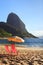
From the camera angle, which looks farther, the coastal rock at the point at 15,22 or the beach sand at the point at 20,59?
the coastal rock at the point at 15,22

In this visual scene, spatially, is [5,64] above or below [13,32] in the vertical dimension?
below

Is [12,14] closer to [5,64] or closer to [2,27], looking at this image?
[2,27]

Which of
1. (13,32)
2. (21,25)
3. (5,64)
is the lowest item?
(5,64)

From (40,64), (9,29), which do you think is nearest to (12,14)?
(9,29)

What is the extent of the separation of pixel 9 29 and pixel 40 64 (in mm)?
108426

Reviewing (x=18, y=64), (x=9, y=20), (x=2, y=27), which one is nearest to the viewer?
(x=18, y=64)

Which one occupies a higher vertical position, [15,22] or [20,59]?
[15,22]

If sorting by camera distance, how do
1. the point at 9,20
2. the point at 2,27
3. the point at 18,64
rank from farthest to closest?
the point at 9,20, the point at 2,27, the point at 18,64

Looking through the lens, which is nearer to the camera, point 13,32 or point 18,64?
point 18,64

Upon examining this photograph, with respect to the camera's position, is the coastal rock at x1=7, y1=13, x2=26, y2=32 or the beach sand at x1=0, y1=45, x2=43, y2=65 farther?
the coastal rock at x1=7, y1=13, x2=26, y2=32

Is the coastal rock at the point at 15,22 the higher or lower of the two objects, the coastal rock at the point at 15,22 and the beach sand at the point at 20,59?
the higher

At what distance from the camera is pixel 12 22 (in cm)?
14112

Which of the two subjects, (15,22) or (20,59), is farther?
(15,22)

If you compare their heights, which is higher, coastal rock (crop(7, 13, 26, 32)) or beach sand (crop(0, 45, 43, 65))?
coastal rock (crop(7, 13, 26, 32))
